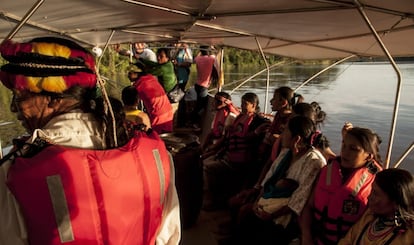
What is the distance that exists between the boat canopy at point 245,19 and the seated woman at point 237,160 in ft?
3.13

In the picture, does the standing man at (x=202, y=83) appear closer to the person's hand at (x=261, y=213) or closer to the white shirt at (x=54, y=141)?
the person's hand at (x=261, y=213)

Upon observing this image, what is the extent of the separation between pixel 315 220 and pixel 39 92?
1874mm

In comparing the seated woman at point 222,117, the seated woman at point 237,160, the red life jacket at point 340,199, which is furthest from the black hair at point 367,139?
the seated woman at point 222,117

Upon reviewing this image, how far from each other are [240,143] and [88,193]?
310 centimetres

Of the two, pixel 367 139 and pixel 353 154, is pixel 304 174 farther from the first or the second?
pixel 367 139

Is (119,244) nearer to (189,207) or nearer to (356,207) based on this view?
Answer: (356,207)

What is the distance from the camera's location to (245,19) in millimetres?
3619

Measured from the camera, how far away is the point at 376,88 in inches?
858

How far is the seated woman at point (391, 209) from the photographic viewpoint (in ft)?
5.67

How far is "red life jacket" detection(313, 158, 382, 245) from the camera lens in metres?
2.17

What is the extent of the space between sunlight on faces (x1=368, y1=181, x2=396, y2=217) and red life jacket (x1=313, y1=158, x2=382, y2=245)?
0.29 meters

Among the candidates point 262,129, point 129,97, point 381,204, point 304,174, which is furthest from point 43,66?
point 262,129

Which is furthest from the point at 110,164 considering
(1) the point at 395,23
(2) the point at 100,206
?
(1) the point at 395,23

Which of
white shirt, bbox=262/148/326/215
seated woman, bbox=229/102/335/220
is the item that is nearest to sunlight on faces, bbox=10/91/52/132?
white shirt, bbox=262/148/326/215
